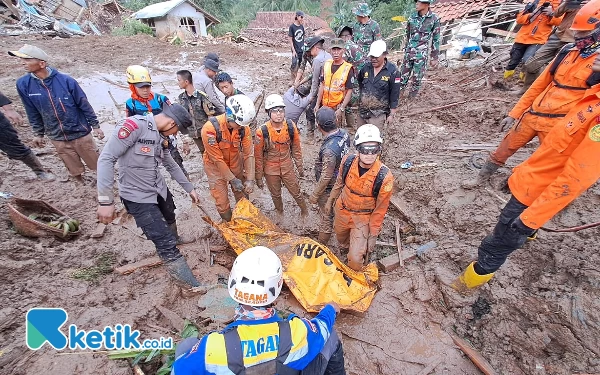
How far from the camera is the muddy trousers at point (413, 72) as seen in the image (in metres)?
7.57

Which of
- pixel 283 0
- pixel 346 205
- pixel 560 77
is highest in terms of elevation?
pixel 283 0

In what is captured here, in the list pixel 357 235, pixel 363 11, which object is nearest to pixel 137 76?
pixel 357 235

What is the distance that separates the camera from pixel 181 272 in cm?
335

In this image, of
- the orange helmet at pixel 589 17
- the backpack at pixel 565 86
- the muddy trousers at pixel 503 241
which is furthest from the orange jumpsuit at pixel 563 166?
the orange helmet at pixel 589 17

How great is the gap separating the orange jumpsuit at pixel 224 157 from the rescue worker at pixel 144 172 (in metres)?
0.67

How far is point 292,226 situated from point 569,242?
358 cm

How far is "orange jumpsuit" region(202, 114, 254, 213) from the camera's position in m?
3.94

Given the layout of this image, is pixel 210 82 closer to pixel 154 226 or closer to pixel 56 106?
pixel 56 106

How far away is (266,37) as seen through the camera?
24031mm

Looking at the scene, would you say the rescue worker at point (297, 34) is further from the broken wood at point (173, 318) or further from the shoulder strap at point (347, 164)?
the broken wood at point (173, 318)

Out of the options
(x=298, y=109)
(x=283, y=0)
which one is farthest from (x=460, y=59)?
(x=283, y=0)

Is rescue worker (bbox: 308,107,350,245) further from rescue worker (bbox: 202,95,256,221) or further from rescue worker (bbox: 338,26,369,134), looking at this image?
rescue worker (bbox: 338,26,369,134)

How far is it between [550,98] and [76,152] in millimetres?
6606

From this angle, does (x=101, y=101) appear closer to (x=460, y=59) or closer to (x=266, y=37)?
(x=460, y=59)
